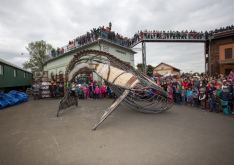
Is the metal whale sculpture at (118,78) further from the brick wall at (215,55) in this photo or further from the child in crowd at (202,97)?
the brick wall at (215,55)

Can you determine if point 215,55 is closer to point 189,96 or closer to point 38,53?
point 189,96

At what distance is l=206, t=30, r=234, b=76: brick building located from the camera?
65.7 feet

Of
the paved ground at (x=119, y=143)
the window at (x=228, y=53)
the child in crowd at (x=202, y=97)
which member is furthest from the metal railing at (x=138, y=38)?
the paved ground at (x=119, y=143)

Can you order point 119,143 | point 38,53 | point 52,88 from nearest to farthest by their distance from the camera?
point 119,143 → point 52,88 → point 38,53

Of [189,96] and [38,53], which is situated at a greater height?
[38,53]

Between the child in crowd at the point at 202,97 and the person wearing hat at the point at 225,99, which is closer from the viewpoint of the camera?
the person wearing hat at the point at 225,99

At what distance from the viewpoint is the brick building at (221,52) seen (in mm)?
20031

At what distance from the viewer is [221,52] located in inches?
833

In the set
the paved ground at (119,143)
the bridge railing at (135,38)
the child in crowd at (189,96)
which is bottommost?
the paved ground at (119,143)

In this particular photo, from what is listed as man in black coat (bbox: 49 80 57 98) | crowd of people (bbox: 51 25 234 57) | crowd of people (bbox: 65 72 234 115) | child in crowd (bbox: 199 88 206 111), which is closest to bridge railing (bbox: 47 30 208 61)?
crowd of people (bbox: 51 25 234 57)

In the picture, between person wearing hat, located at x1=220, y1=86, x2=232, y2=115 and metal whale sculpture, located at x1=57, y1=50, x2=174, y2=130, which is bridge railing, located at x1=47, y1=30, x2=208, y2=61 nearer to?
metal whale sculpture, located at x1=57, y1=50, x2=174, y2=130

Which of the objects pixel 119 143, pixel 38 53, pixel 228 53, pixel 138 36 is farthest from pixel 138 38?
pixel 38 53

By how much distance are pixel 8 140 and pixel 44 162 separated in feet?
6.28

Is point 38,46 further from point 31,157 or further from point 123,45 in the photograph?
point 31,157
